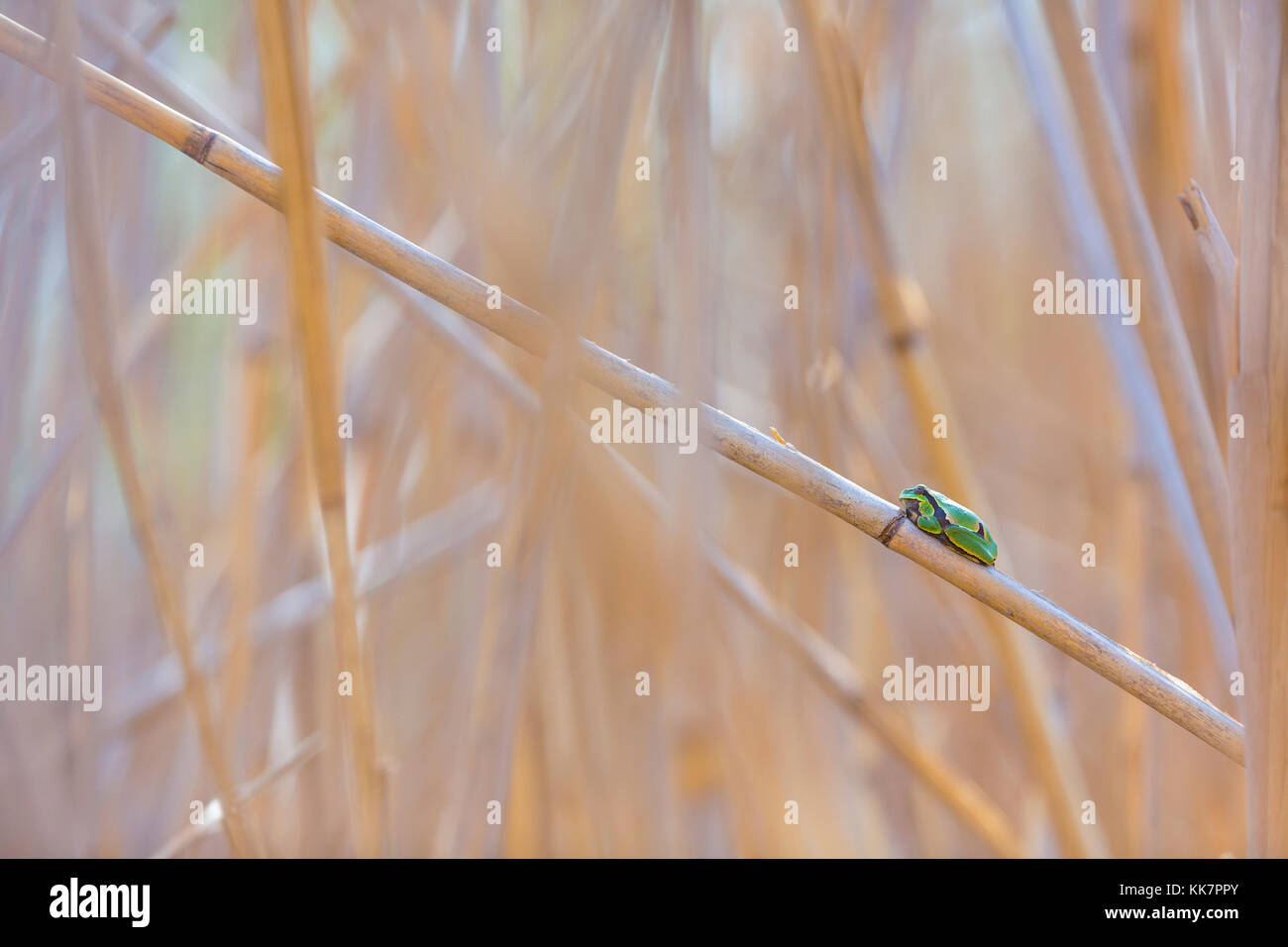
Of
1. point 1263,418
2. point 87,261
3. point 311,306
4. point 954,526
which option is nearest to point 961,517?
point 954,526

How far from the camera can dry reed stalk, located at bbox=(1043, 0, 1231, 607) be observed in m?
0.94

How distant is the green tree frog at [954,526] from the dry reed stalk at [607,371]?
0.03 metres

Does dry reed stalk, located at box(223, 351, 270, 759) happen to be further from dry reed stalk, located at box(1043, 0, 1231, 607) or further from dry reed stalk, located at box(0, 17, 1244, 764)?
dry reed stalk, located at box(1043, 0, 1231, 607)

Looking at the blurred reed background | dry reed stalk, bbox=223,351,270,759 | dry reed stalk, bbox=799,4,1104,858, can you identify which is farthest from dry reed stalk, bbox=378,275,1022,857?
dry reed stalk, bbox=223,351,270,759

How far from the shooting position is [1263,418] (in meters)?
0.66

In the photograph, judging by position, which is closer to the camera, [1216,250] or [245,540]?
[1216,250]

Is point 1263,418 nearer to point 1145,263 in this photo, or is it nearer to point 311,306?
point 1145,263

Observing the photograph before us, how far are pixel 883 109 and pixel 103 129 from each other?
140 centimetres

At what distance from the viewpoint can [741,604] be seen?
1.14 metres

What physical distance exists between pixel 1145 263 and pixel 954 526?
1.35ft

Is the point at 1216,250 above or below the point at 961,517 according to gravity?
above

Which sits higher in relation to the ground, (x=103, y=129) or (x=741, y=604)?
(x=103, y=129)
